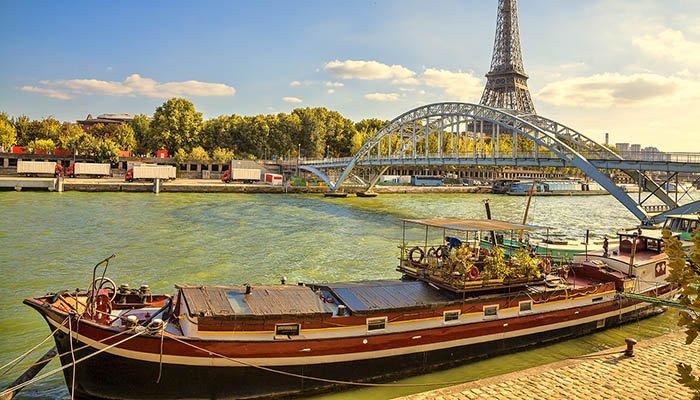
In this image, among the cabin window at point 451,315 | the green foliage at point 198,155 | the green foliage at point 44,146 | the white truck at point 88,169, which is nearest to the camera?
the cabin window at point 451,315

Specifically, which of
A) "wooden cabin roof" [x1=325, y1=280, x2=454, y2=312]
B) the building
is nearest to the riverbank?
"wooden cabin roof" [x1=325, y1=280, x2=454, y2=312]

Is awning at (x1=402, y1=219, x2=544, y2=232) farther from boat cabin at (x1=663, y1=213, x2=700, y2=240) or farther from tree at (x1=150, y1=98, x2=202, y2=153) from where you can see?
tree at (x1=150, y1=98, x2=202, y2=153)

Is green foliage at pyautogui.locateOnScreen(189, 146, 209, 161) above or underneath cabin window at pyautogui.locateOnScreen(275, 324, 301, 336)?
above

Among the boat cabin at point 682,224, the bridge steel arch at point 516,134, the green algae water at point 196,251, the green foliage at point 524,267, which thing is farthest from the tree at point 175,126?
the green foliage at point 524,267

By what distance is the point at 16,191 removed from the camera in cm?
5094

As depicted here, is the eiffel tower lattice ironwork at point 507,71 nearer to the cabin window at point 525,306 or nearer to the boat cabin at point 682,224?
the boat cabin at point 682,224

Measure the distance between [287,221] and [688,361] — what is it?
27.5 m

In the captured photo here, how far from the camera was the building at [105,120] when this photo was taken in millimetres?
140300

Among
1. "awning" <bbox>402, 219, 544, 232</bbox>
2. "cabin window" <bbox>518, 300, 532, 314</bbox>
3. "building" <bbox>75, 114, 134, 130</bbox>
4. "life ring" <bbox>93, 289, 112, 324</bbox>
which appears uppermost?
"building" <bbox>75, 114, 134, 130</bbox>

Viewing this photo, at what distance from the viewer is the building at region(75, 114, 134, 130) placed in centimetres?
14030

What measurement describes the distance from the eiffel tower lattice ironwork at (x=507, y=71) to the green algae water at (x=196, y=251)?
76.6 m

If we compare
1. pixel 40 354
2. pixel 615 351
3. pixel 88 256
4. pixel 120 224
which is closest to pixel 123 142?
pixel 120 224

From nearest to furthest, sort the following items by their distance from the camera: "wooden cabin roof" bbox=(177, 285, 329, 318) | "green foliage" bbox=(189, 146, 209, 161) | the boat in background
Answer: "wooden cabin roof" bbox=(177, 285, 329, 318) → "green foliage" bbox=(189, 146, 209, 161) → the boat in background

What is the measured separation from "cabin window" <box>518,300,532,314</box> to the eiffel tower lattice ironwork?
105 metres
